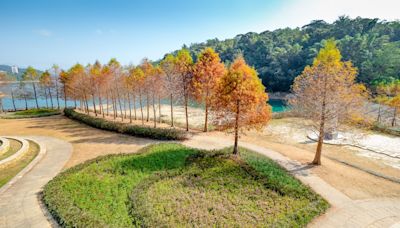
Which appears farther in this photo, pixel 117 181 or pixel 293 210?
pixel 117 181

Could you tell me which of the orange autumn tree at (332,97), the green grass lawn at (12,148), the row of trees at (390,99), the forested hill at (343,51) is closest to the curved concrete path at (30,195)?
the green grass lawn at (12,148)

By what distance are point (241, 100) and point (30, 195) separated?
10.4 m

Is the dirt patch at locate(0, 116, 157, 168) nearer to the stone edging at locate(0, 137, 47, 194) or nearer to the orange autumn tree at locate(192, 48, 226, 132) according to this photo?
the stone edging at locate(0, 137, 47, 194)

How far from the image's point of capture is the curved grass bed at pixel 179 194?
7.36 m

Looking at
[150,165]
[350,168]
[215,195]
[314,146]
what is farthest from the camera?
[314,146]

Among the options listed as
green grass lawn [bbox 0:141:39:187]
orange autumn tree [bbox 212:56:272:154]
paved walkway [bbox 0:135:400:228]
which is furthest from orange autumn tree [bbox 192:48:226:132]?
green grass lawn [bbox 0:141:39:187]

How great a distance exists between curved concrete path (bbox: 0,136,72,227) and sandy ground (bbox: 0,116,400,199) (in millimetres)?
920

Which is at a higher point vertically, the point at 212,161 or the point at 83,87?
the point at 83,87

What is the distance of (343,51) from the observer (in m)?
45.3

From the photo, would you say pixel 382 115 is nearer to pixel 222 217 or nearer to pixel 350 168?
pixel 350 168

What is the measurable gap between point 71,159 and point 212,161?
27.2 ft

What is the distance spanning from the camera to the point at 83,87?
2692cm

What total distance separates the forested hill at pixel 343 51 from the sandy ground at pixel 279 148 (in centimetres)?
2671

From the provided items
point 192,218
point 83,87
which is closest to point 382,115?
point 192,218
